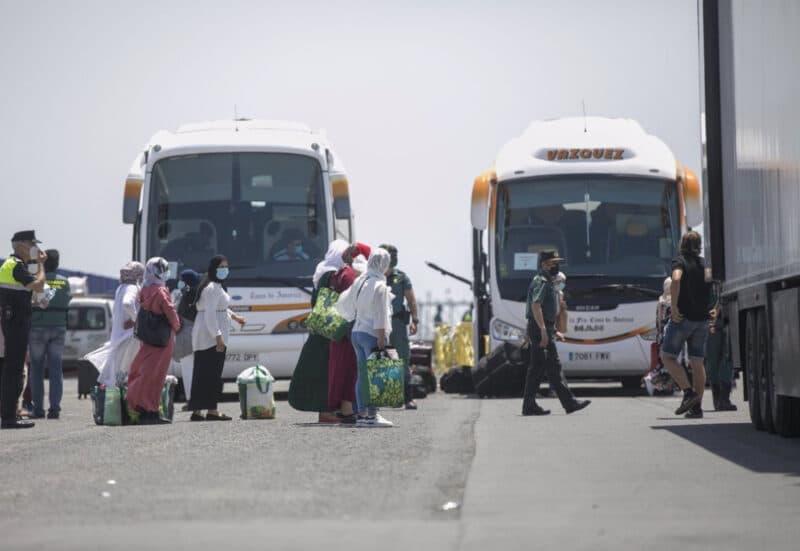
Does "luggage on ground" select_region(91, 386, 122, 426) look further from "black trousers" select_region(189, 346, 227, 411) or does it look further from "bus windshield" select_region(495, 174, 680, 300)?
"bus windshield" select_region(495, 174, 680, 300)

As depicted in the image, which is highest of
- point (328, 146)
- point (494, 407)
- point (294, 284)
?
point (328, 146)

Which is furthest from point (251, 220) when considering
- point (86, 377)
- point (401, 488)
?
point (401, 488)

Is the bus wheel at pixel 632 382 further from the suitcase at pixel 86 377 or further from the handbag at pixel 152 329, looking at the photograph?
the handbag at pixel 152 329

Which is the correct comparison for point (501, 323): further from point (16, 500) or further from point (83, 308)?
point (83, 308)

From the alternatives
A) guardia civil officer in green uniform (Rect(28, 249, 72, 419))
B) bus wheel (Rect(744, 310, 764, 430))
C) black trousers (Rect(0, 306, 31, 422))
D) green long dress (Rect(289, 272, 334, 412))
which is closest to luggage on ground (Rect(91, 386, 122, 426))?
black trousers (Rect(0, 306, 31, 422))

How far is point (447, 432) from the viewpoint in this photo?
15.2 m

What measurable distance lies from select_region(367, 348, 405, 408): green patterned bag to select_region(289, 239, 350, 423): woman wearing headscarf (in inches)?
31.8

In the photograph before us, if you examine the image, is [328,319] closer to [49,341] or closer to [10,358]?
[10,358]

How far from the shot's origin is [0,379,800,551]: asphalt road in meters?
7.64

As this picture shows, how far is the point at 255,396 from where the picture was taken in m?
18.1

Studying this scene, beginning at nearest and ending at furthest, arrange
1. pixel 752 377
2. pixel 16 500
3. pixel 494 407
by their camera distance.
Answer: pixel 16 500, pixel 752 377, pixel 494 407

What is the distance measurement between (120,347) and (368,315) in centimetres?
317

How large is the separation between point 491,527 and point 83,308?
41608 millimetres

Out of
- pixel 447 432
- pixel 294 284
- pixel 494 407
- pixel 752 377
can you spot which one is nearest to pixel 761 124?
pixel 752 377
